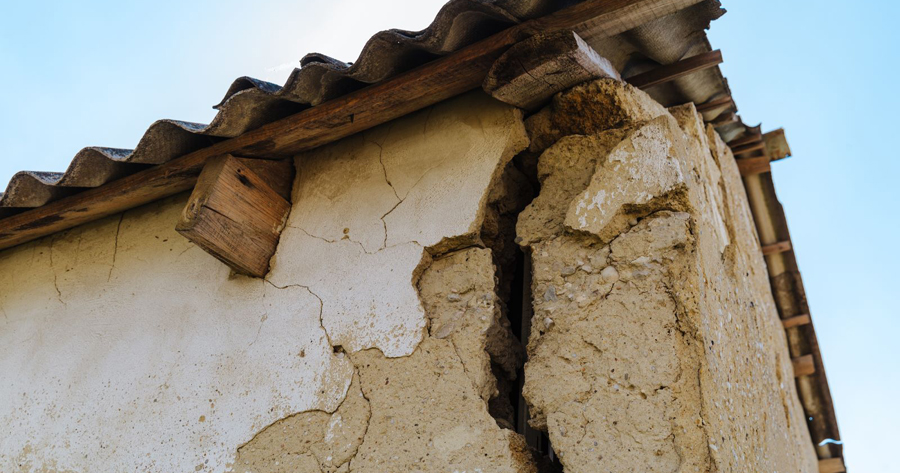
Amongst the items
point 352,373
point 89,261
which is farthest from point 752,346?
point 89,261

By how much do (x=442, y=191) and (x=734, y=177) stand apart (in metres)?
1.73

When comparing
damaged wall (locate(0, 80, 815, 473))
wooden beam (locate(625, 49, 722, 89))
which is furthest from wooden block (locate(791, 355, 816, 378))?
wooden beam (locate(625, 49, 722, 89))

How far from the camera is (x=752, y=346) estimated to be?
88.6 inches

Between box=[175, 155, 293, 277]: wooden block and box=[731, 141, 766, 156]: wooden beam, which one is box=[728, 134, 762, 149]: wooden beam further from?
box=[175, 155, 293, 277]: wooden block

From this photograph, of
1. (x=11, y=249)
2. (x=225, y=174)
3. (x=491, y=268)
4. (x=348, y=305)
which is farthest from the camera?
(x=11, y=249)

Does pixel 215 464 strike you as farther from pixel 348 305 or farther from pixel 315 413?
pixel 348 305

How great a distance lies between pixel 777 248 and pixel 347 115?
2.50 meters

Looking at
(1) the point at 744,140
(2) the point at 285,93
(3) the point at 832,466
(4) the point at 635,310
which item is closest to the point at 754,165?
(1) the point at 744,140

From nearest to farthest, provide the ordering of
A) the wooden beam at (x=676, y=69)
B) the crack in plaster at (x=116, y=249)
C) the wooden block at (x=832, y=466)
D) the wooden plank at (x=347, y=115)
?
the wooden plank at (x=347, y=115) < the wooden beam at (x=676, y=69) < the crack in plaster at (x=116, y=249) < the wooden block at (x=832, y=466)

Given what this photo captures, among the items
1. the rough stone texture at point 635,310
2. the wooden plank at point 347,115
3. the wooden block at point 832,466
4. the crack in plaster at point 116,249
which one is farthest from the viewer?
the wooden block at point 832,466

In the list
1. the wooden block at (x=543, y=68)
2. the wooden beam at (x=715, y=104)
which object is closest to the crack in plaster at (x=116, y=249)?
the wooden block at (x=543, y=68)

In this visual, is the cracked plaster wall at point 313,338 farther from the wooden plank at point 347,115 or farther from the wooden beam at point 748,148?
the wooden beam at point 748,148

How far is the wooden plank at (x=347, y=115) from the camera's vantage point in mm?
1828

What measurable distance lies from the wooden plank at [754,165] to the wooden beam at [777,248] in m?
0.40
